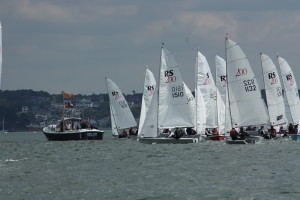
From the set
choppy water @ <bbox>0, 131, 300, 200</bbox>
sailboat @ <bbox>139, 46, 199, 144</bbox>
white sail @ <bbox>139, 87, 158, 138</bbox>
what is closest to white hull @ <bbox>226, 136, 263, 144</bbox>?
sailboat @ <bbox>139, 46, 199, 144</bbox>

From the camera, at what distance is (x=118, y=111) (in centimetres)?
7919

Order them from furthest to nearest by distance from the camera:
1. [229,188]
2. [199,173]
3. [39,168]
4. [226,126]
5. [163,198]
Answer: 1. [226,126]
2. [39,168]
3. [199,173]
4. [229,188]
5. [163,198]

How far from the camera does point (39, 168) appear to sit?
36.6m

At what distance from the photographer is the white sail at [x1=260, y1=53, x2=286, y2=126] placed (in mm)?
65062

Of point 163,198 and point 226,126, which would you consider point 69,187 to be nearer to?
point 163,198

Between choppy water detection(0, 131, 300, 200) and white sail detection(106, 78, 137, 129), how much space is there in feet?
111

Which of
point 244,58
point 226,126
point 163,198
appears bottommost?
point 163,198

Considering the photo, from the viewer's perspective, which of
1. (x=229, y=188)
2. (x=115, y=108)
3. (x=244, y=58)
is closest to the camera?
(x=229, y=188)

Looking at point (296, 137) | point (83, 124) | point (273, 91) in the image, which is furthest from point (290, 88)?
point (83, 124)

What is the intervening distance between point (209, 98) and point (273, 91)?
6.08 m

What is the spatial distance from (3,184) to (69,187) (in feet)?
8.98

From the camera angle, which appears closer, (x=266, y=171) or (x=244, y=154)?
(x=266, y=171)

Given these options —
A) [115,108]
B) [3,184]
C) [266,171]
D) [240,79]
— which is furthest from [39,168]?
[115,108]

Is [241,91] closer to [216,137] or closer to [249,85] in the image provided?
[249,85]
